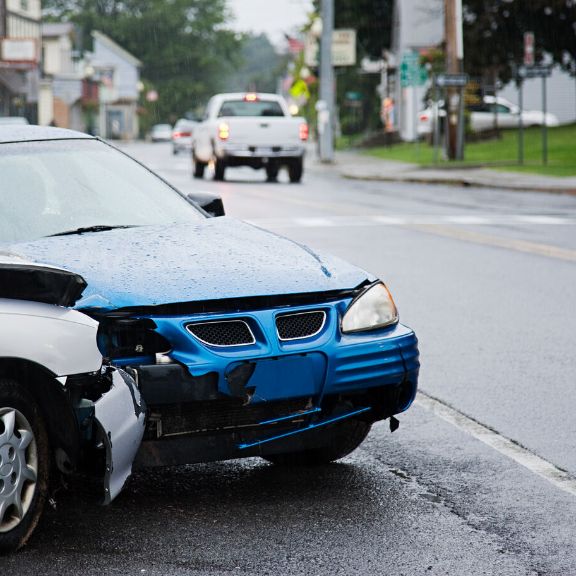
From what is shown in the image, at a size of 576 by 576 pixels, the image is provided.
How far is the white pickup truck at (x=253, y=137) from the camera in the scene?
31641 mm

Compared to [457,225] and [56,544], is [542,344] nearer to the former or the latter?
[56,544]

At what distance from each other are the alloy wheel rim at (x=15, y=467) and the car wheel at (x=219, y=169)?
27.6 meters

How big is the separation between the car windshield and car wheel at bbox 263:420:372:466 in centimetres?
121

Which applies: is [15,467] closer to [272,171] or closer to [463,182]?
[463,182]

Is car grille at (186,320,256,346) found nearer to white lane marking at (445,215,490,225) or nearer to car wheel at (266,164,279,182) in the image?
white lane marking at (445,215,490,225)

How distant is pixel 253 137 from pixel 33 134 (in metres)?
25.2

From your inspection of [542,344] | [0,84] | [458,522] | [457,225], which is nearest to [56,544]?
[458,522]

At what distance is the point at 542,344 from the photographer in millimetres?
9094

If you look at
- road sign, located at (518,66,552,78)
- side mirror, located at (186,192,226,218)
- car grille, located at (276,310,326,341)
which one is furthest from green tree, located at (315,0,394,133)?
car grille, located at (276,310,326,341)

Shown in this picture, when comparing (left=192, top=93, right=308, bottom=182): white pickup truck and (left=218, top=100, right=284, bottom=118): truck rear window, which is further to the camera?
(left=218, top=100, right=284, bottom=118): truck rear window

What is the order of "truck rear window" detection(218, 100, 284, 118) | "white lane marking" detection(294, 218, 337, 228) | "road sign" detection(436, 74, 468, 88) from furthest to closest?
"road sign" detection(436, 74, 468, 88) → "truck rear window" detection(218, 100, 284, 118) → "white lane marking" detection(294, 218, 337, 228)

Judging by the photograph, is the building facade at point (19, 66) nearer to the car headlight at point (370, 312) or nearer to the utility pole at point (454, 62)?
the utility pole at point (454, 62)

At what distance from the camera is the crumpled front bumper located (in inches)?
178

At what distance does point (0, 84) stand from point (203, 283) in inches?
2980
